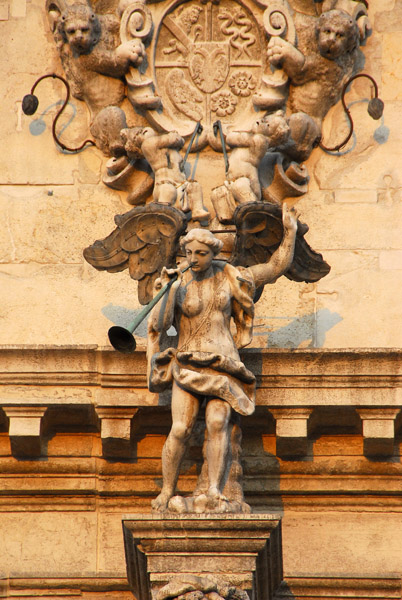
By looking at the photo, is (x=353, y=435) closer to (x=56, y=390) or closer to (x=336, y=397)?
(x=336, y=397)

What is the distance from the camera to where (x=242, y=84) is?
15.8 m

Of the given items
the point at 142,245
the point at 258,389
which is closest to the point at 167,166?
the point at 142,245

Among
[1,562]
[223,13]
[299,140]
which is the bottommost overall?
[1,562]

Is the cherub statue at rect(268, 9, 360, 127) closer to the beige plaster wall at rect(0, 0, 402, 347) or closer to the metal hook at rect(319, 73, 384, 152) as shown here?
the metal hook at rect(319, 73, 384, 152)

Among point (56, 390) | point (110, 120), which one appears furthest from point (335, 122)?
point (56, 390)

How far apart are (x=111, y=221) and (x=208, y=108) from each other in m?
1.03

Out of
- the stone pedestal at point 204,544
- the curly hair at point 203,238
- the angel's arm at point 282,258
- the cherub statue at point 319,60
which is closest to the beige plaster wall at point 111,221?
the cherub statue at point 319,60

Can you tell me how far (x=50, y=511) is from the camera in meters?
14.7

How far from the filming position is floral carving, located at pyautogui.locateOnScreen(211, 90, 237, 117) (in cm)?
1577

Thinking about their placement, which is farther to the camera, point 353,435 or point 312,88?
point 312,88

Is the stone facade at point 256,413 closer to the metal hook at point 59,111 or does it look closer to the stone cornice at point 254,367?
the stone cornice at point 254,367

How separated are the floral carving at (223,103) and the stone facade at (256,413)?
1.23 ft

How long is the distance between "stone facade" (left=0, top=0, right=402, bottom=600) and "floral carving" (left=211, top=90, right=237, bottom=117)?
0.38m

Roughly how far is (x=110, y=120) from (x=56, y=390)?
2.12 meters
